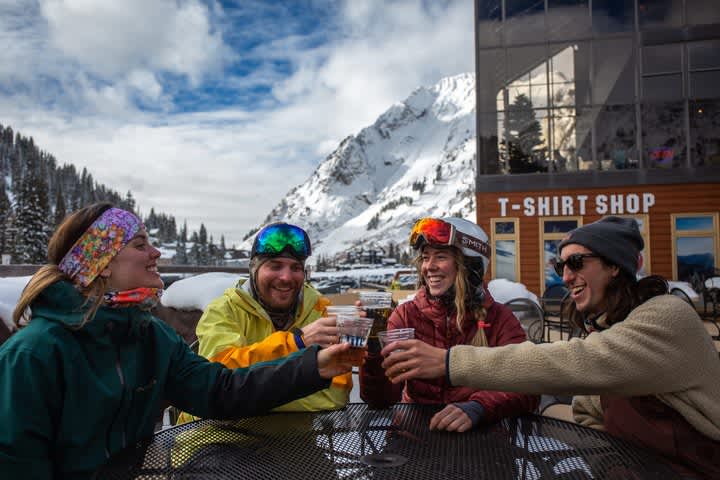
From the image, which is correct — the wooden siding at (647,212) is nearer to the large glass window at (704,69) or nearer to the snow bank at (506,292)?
the large glass window at (704,69)

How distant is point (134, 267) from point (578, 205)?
1531 centimetres

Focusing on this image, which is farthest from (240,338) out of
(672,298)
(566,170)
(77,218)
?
(566,170)

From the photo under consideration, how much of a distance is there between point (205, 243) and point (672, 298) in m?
96.2

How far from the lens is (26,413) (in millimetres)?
1396

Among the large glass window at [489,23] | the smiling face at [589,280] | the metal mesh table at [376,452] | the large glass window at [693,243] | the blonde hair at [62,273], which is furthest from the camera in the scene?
the large glass window at [489,23]

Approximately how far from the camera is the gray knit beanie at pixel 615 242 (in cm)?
185

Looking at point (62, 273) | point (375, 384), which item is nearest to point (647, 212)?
point (375, 384)

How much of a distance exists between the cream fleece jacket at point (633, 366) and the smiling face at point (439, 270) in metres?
0.89

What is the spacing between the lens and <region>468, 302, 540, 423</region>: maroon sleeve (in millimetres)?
1837

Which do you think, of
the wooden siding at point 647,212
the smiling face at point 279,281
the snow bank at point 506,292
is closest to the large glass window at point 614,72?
the wooden siding at point 647,212

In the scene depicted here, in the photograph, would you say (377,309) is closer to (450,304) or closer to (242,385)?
(242,385)

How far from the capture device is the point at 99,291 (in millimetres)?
1662

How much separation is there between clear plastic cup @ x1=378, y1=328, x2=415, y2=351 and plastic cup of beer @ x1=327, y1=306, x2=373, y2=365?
5 cm

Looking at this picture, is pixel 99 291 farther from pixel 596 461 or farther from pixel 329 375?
pixel 596 461
